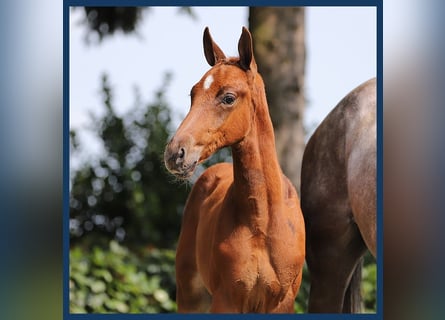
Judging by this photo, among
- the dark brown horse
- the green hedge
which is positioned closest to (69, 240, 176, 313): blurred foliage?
the green hedge

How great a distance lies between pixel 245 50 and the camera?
Answer: 120 inches

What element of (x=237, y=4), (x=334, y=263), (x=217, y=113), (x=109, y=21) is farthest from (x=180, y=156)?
(x=109, y=21)

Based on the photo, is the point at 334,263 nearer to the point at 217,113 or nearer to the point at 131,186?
the point at 217,113

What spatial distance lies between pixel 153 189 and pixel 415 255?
91.1 inches

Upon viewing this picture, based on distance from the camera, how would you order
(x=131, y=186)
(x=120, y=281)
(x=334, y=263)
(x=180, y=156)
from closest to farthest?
(x=180, y=156) < (x=334, y=263) < (x=120, y=281) < (x=131, y=186)

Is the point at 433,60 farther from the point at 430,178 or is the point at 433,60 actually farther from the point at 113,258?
the point at 113,258

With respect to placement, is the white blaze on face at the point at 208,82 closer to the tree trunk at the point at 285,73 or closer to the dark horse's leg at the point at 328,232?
the dark horse's leg at the point at 328,232

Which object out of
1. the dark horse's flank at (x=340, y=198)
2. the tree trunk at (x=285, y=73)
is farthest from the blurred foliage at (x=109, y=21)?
the dark horse's flank at (x=340, y=198)

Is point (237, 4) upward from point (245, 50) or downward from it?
upward

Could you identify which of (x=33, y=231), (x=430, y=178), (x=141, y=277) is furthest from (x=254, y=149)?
(x=141, y=277)

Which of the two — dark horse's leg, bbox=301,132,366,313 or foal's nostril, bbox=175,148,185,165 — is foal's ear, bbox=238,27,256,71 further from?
dark horse's leg, bbox=301,132,366,313

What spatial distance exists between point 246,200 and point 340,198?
0.56m

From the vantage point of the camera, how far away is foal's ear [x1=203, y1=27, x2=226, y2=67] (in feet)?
10.3

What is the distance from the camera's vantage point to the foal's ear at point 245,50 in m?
3.04
